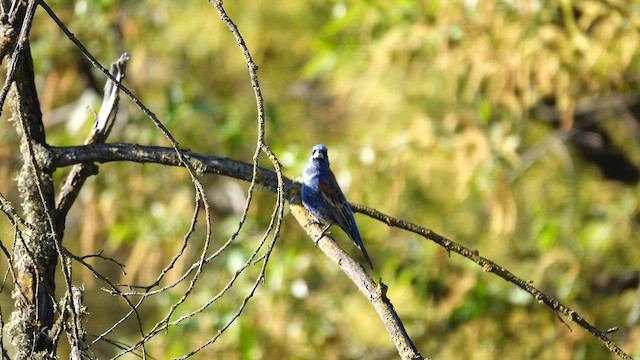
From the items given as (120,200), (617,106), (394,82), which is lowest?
(617,106)

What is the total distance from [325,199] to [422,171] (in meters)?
1.99

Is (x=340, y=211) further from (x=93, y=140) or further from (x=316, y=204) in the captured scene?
(x=93, y=140)

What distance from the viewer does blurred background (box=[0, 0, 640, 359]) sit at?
193 inches

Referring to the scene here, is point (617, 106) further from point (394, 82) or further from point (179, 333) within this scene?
point (179, 333)

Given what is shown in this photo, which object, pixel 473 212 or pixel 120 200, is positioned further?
pixel 473 212

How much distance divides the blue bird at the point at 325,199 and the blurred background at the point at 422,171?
70 centimetres

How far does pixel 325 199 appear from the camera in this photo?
3695mm

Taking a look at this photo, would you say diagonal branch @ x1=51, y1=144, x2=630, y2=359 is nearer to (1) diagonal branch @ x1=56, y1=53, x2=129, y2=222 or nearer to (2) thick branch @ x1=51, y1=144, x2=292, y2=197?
(2) thick branch @ x1=51, y1=144, x2=292, y2=197

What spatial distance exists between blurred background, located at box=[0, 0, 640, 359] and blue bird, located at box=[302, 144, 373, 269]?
70 cm

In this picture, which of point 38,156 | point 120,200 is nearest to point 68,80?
point 120,200

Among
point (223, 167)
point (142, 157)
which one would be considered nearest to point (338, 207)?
point (223, 167)

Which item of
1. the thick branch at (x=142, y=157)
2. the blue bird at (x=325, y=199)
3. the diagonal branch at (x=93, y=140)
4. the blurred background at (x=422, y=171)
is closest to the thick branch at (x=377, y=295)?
the thick branch at (x=142, y=157)

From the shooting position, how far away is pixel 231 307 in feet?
16.3

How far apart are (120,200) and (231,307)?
5.05 ft
